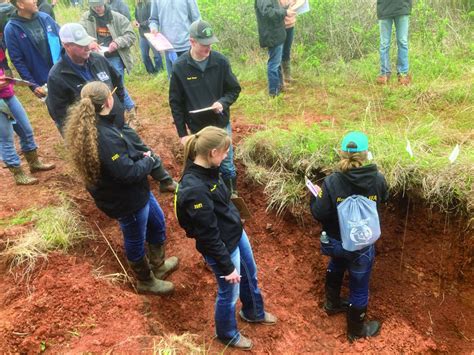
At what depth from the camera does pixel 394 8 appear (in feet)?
19.3

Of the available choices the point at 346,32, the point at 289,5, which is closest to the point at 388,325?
the point at 289,5

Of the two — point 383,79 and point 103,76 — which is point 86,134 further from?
point 383,79

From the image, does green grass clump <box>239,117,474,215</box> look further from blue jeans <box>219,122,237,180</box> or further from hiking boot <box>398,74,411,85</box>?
hiking boot <box>398,74,411,85</box>

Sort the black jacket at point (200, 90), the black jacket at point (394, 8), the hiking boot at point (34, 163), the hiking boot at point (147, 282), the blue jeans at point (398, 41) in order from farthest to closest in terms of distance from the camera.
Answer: the blue jeans at point (398, 41)
the black jacket at point (394, 8)
the hiking boot at point (34, 163)
the black jacket at point (200, 90)
the hiking boot at point (147, 282)

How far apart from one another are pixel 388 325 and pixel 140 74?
735 centimetres

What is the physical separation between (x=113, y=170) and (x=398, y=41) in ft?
16.9

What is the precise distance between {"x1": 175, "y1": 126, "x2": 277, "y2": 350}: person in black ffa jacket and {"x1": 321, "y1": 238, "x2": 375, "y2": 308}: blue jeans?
85cm

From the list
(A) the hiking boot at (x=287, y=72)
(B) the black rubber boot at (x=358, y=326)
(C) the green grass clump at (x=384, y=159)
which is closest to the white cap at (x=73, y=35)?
(C) the green grass clump at (x=384, y=159)

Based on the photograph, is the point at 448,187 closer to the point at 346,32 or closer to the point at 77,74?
the point at 77,74

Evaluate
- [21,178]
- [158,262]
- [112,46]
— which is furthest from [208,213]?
[112,46]

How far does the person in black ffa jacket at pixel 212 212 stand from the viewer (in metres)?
2.50

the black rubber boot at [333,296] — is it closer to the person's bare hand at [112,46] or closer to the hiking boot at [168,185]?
the hiking boot at [168,185]

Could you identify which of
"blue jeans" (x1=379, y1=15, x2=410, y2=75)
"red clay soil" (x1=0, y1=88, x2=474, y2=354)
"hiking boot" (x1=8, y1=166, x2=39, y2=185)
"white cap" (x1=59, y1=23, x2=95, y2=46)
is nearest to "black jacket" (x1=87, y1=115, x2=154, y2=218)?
"red clay soil" (x1=0, y1=88, x2=474, y2=354)

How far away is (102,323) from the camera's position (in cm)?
283
